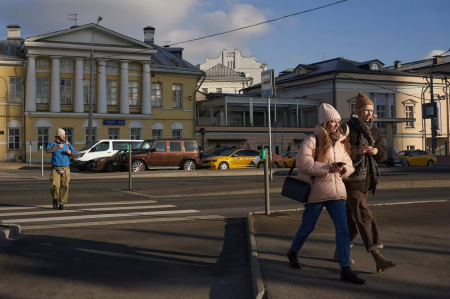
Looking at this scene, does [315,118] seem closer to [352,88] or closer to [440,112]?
[352,88]

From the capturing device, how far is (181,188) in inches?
622

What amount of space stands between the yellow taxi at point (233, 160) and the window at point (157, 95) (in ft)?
58.7

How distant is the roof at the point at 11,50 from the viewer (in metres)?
43.8

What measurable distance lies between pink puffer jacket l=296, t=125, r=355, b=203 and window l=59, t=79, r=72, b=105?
140 ft

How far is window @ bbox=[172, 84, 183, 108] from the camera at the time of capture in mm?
50309

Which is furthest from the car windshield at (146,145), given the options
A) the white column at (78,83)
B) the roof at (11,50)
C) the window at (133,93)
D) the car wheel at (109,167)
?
the roof at (11,50)

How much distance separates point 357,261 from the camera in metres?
6.23

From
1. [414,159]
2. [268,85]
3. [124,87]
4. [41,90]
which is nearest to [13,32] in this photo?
[41,90]

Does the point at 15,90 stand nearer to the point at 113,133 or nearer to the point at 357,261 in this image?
the point at 113,133

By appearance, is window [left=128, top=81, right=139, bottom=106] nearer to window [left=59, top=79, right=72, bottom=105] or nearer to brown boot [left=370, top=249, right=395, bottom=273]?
window [left=59, top=79, right=72, bottom=105]

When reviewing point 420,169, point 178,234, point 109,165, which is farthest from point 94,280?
point 420,169

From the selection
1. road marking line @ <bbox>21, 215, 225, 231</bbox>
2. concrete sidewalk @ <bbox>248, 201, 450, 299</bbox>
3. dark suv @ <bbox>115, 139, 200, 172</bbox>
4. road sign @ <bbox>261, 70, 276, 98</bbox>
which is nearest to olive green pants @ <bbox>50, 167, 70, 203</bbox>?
road marking line @ <bbox>21, 215, 225, 231</bbox>

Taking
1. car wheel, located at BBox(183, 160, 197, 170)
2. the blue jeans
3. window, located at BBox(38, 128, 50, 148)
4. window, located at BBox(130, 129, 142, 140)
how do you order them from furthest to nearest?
window, located at BBox(130, 129, 142, 140) → window, located at BBox(38, 128, 50, 148) → car wheel, located at BBox(183, 160, 197, 170) → the blue jeans

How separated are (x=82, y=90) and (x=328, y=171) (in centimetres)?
4250
